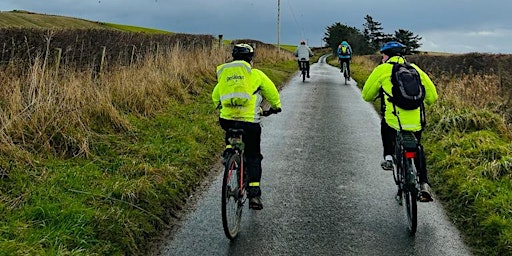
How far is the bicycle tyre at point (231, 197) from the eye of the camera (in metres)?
4.80

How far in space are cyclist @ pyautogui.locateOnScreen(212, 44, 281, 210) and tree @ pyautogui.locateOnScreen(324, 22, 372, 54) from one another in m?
87.8

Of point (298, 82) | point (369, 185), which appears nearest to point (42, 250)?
point (369, 185)

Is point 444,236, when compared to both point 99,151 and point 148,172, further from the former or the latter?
point 99,151

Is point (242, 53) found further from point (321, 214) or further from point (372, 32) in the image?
point (372, 32)

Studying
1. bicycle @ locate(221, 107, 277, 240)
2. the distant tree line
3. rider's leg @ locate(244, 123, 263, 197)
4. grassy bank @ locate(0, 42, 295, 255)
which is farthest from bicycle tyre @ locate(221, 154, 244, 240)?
the distant tree line

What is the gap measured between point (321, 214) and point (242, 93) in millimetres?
1720

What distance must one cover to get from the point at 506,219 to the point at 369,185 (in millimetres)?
2002

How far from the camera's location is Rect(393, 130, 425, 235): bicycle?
17.2 ft

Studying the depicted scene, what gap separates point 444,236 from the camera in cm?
522

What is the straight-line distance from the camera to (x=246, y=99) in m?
5.27

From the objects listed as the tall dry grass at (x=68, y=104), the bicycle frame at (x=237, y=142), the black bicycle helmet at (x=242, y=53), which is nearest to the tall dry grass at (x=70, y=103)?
the tall dry grass at (x=68, y=104)

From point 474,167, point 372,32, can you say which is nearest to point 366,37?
point 372,32

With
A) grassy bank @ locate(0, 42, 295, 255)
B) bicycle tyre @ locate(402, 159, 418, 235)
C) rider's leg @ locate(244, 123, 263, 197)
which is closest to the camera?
grassy bank @ locate(0, 42, 295, 255)

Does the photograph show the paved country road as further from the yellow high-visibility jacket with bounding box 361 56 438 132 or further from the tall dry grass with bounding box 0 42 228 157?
the tall dry grass with bounding box 0 42 228 157
